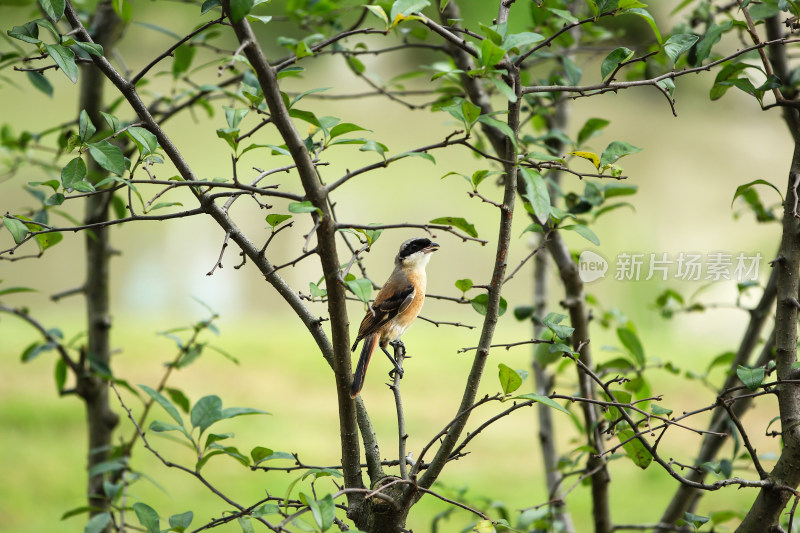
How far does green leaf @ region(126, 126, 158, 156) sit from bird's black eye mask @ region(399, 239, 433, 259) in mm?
525

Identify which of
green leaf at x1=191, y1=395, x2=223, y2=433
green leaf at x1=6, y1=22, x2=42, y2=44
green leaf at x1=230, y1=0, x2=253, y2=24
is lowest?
green leaf at x1=191, y1=395, x2=223, y2=433

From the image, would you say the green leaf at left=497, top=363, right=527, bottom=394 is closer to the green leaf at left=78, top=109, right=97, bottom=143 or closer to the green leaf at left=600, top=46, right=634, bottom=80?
the green leaf at left=600, top=46, right=634, bottom=80

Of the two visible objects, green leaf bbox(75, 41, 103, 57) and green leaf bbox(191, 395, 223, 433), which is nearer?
green leaf bbox(75, 41, 103, 57)

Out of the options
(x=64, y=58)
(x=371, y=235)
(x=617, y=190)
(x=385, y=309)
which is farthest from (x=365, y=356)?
(x=64, y=58)

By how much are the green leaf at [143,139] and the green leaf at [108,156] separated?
22 mm

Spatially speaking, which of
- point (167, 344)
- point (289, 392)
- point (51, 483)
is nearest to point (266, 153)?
point (167, 344)

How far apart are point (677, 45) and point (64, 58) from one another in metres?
0.57

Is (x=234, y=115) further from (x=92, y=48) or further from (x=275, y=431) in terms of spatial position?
(x=275, y=431)

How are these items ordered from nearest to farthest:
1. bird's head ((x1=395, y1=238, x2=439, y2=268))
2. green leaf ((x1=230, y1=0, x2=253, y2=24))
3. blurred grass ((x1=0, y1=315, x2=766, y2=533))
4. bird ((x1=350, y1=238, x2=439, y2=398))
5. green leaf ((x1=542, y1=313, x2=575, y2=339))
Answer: green leaf ((x1=230, y1=0, x2=253, y2=24)), green leaf ((x1=542, y1=313, x2=575, y2=339)), bird ((x1=350, y1=238, x2=439, y2=398)), bird's head ((x1=395, y1=238, x2=439, y2=268)), blurred grass ((x1=0, y1=315, x2=766, y2=533))

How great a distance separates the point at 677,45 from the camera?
71cm

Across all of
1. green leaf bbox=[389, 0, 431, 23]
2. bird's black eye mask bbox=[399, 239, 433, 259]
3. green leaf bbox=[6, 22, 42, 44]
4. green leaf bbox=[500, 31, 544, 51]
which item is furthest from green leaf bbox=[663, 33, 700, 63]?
green leaf bbox=[6, 22, 42, 44]

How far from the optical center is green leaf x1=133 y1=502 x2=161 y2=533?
706 millimetres

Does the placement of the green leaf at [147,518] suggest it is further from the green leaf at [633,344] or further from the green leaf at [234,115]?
the green leaf at [633,344]

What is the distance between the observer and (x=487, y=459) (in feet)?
7.39
